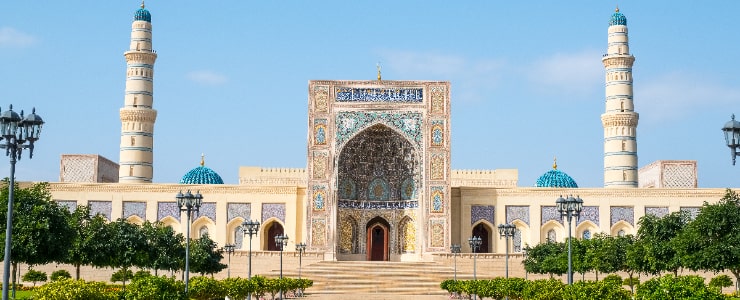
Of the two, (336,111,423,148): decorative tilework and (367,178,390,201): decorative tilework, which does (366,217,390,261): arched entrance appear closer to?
(367,178,390,201): decorative tilework

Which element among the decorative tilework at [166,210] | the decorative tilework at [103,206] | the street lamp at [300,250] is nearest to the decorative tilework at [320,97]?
the street lamp at [300,250]

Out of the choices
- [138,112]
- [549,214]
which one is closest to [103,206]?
[138,112]

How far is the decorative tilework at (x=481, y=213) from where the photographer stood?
123ft

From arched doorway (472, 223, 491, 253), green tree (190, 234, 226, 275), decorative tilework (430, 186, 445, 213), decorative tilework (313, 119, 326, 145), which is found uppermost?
decorative tilework (313, 119, 326, 145)

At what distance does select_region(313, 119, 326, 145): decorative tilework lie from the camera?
3672 centimetres

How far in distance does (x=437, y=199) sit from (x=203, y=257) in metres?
10.2

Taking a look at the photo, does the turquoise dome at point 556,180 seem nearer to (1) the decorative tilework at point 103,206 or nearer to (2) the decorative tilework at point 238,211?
(2) the decorative tilework at point 238,211

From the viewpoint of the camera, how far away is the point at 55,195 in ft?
122

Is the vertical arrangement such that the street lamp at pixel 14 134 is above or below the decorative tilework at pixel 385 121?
below

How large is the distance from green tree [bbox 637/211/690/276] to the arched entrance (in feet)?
47.4

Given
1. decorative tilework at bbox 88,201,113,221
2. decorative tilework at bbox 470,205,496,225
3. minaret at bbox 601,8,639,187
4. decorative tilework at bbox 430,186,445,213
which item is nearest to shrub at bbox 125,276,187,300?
decorative tilework at bbox 430,186,445,213

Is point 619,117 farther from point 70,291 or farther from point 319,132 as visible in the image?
point 70,291

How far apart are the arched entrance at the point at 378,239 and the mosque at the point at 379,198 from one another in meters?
0.05

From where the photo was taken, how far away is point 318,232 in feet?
118
